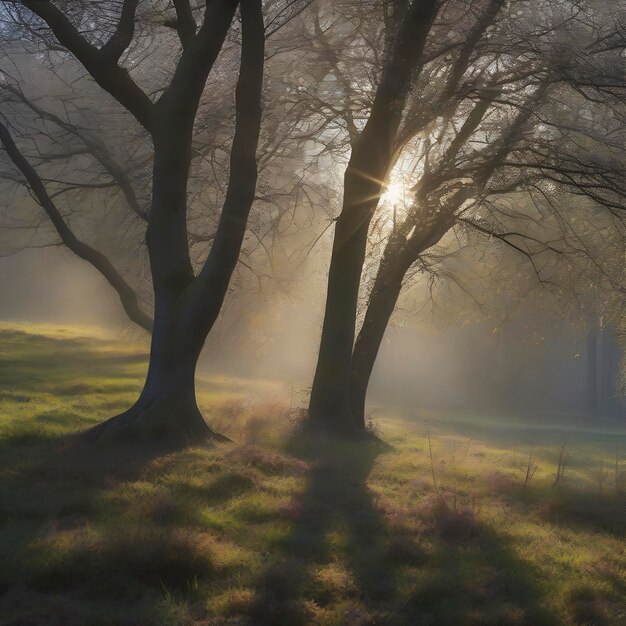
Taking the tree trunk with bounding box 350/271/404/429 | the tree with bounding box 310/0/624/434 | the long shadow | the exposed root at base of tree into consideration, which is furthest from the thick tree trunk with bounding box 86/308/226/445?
the tree trunk with bounding box 350/271/404/429

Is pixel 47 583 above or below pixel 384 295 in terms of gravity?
below

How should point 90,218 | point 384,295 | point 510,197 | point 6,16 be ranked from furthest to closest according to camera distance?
1. point 90,218
2. point 510,197
3. point 384,295
4. point 6,16

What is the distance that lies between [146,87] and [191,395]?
8218mm

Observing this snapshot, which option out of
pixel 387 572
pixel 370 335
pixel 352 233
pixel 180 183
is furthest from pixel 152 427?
pixel 370 335

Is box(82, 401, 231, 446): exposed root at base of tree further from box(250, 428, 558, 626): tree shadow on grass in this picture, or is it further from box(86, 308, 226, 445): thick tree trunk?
box(250, 428, 558, 626): tree shadow on grass

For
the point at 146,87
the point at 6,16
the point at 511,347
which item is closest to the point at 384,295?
the point at 146,87

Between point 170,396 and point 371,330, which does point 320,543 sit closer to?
point 170,396

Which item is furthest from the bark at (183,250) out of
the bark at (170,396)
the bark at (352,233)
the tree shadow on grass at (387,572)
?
the tree shadow on grass at (387,572)

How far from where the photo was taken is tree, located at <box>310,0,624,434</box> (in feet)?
39.3

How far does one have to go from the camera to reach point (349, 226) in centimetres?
1354

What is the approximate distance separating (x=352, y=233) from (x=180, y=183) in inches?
145

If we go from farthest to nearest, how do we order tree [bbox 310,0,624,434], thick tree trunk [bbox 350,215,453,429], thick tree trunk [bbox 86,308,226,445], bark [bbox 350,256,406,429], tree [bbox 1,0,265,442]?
bark [bbox 350,256,406,429]
thick tree trunk [bbox 350,215,453,429]
tree [bbox 310,0,624,434]
tree [bbox 1,0,265,442]
thick tree trunk [bbox 86,308,226,445]

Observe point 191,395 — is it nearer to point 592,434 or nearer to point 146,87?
point 146,87

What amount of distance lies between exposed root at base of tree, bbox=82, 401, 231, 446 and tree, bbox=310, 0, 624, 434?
12.0 ft
